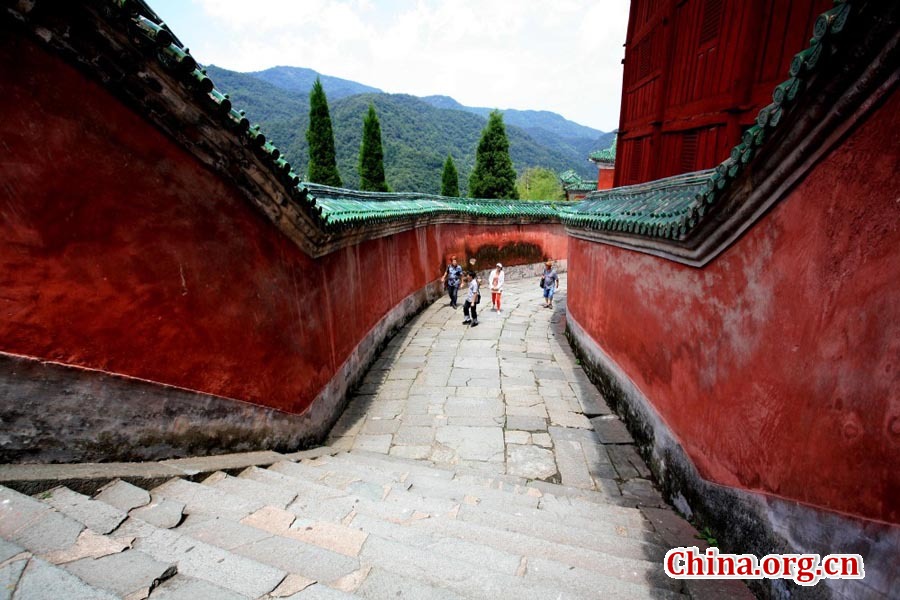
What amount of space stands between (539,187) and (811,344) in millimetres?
50704

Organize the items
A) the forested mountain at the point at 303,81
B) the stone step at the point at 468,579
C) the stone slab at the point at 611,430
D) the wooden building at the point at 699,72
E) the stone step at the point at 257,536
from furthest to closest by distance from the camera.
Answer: the forested mountain at the point at 303,81
the stone slab at the point at 611,430
the wooden building at the point at 699,72
the stone step at the point at 468,579
the stone step at the point at 257,536

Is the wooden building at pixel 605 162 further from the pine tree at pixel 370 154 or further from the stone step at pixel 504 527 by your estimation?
the stone step at pixel 504 527

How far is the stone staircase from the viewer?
203 centimetres

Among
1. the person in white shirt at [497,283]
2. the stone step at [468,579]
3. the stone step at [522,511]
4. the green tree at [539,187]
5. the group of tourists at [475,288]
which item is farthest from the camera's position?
the green tree at [539,187]

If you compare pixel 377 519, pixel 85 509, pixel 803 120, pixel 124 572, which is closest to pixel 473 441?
pixel 377 519

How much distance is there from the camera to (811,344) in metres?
2.61

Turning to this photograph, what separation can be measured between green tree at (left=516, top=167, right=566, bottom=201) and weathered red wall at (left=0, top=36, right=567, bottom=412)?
153ft

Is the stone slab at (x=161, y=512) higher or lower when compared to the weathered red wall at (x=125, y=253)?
lower

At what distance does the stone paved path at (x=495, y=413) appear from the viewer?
5.45 metres

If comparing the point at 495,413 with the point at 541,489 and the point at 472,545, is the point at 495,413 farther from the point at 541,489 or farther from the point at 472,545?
the point at 472,545

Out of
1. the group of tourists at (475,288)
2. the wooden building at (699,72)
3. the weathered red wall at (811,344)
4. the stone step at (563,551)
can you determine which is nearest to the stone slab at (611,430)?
the weathered red wall at (811,344)

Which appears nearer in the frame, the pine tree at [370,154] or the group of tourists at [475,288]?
the group of tourists at [475,288]

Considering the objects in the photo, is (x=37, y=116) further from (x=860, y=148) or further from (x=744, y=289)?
(x=744, y=289)

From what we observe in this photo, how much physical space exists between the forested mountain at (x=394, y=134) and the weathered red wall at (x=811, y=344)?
1983 inches
